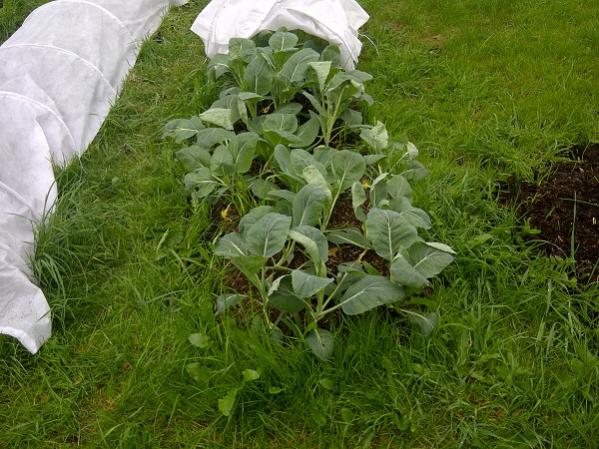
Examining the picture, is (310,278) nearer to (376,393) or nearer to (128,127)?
(376,393)

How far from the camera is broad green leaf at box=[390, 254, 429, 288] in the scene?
6.69 ft

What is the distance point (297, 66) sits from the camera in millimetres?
3010

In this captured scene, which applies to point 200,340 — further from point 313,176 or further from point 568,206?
point 568,206

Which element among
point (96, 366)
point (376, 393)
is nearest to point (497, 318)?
point (376, 393)

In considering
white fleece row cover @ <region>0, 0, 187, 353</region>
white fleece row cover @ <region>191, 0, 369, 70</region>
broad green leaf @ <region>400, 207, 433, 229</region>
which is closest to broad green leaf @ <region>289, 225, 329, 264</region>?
broad green leaf @ <region>400, 207, 433, 229</region>

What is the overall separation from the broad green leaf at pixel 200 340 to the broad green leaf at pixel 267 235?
0.35 metres

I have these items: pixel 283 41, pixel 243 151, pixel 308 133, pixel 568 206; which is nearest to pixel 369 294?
pixel 243 151

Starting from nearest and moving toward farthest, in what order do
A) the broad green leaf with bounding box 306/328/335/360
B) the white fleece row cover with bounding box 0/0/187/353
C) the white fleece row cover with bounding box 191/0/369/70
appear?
the broad green leaf with bounding box 306/328/335/360 → the white fleece row cover with bounding box 0/0/187/353 → the white fleece row cover with bounding box 191/0/369/70

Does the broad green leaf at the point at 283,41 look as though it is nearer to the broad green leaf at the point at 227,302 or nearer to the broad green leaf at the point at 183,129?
the broad green leaf at the point at 183,129

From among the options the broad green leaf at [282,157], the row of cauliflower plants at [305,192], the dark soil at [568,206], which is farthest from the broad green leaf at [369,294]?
the dark soil at [568,206]

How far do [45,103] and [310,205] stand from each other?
186cm

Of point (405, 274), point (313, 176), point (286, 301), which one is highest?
point (313, 176)

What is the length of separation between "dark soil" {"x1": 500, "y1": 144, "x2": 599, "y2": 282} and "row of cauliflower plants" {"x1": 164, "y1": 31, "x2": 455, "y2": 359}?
503 millimetres

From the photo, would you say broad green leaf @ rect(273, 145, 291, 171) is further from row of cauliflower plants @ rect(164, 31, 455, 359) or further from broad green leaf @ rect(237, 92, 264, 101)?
broad green leaf @ rect(237, 92, 264, 101)
